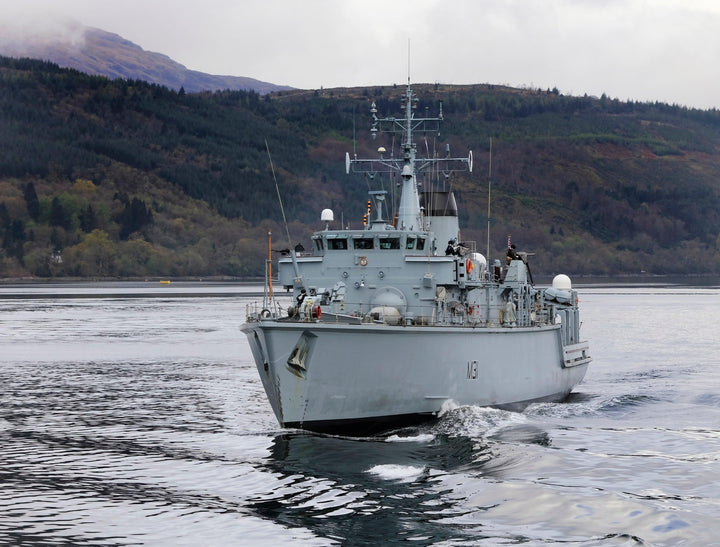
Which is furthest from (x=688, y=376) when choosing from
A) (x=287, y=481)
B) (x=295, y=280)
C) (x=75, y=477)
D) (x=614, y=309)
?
(x=614, y=309)

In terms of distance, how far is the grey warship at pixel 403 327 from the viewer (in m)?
25.4

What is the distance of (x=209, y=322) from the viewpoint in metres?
81.4

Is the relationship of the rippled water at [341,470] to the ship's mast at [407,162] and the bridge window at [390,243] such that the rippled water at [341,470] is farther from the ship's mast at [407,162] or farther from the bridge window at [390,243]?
the ship's mast at [407,162]

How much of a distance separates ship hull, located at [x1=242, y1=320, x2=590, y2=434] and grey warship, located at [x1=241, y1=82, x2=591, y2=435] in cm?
3

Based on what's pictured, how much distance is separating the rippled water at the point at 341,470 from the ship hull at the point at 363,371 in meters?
0.67

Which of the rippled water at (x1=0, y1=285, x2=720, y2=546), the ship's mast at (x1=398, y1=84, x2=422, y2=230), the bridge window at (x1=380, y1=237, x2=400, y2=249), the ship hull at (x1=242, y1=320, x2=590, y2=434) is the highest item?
the ship's mast at (x1=398, y1=84, x2=422, y2=230)

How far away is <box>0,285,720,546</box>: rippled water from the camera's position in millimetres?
18766

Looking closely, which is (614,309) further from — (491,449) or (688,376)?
(491,449)

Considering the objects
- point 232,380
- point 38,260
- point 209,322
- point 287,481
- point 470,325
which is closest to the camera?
point 287,481

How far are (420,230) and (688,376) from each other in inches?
827

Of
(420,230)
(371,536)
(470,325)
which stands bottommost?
(371,536)

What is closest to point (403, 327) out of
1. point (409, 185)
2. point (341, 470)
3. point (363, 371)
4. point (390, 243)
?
point (363, 371)

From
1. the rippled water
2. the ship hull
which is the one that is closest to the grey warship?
the ship hull

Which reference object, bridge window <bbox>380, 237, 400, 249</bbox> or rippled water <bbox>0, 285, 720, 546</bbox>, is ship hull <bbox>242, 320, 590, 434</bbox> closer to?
rippled water <bbox>0, 285, 720, 546</bbox>
